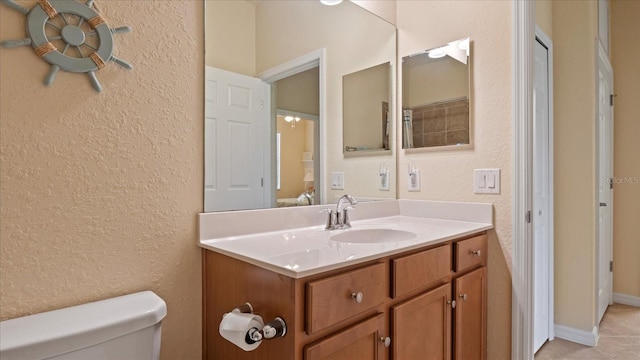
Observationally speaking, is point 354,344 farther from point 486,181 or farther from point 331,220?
point 486,181

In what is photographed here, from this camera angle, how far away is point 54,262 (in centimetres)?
97

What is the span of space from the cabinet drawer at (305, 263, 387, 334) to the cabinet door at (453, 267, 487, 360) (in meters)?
0.54

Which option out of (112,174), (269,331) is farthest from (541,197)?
(112,174)

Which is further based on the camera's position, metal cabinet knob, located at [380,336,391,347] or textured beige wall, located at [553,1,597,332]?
textured beige wall, located at [553,1,597,332]

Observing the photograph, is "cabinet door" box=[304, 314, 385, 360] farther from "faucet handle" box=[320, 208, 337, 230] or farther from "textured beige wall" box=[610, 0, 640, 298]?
"textured beige wall" box=[610, 0, 640, 298]

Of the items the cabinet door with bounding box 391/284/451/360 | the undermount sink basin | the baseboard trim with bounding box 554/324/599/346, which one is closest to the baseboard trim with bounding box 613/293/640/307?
the baseboard trim with bounding box 554/324/599/346

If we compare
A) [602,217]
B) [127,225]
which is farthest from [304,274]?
[602,217]

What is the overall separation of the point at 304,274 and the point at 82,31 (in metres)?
0.93

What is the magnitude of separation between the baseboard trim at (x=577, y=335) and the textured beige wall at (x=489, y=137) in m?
1.05

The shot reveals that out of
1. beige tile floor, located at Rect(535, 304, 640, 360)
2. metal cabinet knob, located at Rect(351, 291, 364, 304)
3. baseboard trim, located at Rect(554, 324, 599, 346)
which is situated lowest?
beige tile floor, located at Rect(535, 304, 640, 360)

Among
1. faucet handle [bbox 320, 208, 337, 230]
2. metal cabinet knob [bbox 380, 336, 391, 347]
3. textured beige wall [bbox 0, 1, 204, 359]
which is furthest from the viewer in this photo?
faucet handle [bbox 320, 208, 337, 230]

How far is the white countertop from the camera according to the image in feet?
3.30

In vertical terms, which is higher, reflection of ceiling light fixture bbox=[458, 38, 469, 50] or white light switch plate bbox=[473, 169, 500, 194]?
reflection of ceiling light fixture bbox=[458, 38, 469, 50]

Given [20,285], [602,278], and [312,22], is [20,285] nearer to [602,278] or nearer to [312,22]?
[312,22]
